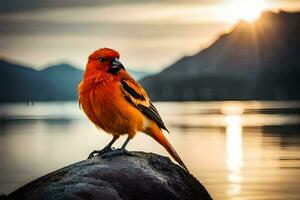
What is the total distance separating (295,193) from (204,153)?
24868mm

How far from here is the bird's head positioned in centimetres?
1005

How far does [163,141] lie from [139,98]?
631mm

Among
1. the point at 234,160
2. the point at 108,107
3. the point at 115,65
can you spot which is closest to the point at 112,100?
the point at 108,107

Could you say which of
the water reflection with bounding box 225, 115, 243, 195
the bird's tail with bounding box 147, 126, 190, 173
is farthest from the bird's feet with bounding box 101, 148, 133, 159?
the water reflection with bounding box 225, 115, 243, 195

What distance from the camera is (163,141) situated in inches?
414

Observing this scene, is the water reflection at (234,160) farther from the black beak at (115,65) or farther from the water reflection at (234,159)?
the black beak at (115,65)

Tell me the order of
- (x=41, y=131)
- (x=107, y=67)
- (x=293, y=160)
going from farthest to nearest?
(x=41, y=131) → (x=293, y=160) → (x=107, y=67)

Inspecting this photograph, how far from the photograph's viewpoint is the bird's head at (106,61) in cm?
1005

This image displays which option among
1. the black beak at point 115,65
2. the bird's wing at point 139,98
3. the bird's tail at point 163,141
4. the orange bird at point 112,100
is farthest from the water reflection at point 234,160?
the black beak at point 115,65

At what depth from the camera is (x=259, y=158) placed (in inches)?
2436

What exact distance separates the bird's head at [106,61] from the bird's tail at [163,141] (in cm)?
101

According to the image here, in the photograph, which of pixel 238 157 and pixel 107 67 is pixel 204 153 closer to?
pixel 238 157

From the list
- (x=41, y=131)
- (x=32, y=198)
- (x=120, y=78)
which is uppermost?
(x=120, y=78)

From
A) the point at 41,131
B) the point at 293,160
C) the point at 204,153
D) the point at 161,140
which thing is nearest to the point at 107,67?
the point at 161,140
